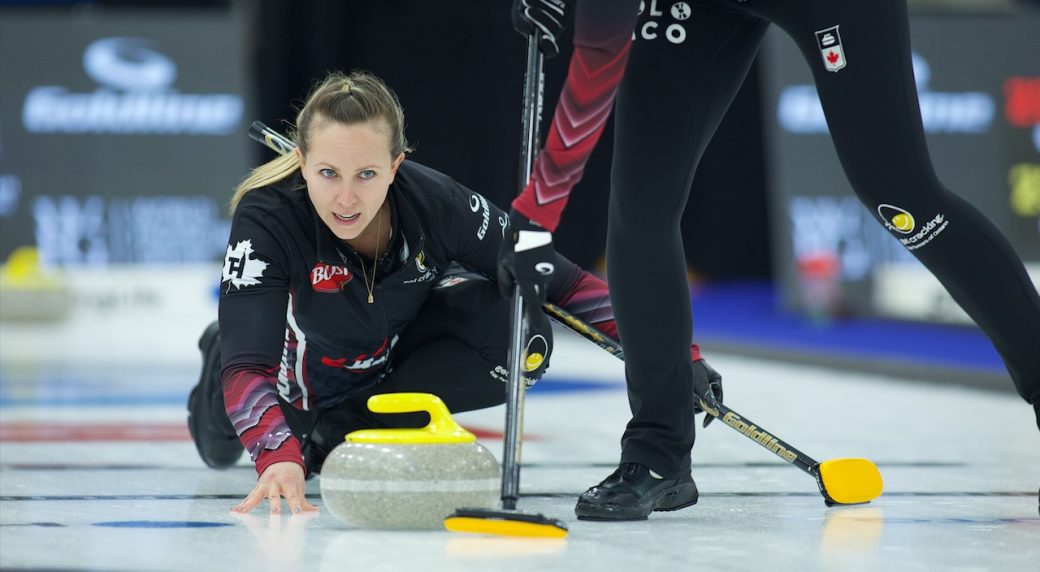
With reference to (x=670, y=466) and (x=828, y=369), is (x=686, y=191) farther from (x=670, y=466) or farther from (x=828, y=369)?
(x=828, y=369)

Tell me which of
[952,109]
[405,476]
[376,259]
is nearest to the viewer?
[405,476]

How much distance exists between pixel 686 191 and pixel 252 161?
7279mm

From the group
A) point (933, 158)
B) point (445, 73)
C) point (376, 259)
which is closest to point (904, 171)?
point (376, 259)

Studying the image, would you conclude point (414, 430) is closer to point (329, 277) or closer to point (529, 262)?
point (529, 262)

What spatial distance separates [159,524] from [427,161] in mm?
8675

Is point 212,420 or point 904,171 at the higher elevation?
point 904,171

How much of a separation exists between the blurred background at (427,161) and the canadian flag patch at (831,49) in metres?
2.93

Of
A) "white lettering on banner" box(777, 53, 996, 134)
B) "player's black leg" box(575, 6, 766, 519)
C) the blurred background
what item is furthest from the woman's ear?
"white lettering on banner" box(777, 53, 996, 134)

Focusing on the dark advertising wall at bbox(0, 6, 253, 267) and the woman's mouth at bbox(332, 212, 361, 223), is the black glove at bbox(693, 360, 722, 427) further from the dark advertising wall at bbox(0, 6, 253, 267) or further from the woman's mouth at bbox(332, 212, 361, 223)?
the dark advertising wall at bbox(0, 6, 253, 267)

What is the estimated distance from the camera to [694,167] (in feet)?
7.68

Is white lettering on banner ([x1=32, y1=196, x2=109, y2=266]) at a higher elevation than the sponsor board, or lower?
higher

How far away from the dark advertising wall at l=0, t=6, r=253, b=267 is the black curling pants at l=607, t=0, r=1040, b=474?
6663mm

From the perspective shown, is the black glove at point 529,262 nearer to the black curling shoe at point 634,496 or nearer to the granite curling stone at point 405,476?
the granite curling stone at point 405,476

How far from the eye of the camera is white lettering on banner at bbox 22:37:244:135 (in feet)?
28.0
